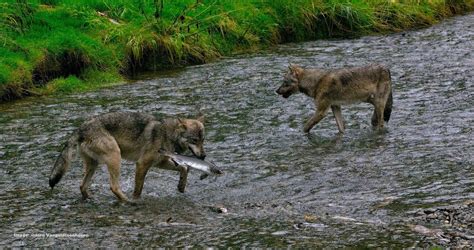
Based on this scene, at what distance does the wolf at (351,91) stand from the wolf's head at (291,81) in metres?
0.35

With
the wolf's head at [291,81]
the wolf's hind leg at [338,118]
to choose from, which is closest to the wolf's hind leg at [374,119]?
the wolf's hind leg at [338,118]

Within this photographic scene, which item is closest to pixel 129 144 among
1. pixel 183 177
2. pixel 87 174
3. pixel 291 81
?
pixel 87 174

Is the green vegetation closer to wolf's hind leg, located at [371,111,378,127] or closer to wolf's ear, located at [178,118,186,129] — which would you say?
wolf's hind leg, located at [371,111,378,127]

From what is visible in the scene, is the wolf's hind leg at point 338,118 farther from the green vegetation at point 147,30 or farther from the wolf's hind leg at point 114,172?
the green vegetation at point 147,30

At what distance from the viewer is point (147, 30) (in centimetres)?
1923

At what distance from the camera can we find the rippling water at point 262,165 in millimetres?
8844

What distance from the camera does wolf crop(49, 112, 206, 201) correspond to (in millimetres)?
10117

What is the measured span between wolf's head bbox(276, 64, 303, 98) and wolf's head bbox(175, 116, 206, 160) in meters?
4.69

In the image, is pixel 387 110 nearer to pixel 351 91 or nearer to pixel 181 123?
pixel 351 91

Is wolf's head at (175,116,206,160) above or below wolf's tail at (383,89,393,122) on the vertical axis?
above

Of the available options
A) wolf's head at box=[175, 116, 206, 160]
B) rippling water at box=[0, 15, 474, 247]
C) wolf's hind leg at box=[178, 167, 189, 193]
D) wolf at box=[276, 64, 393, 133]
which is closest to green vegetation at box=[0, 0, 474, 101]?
rippling water at box=[0, 15, 474, 247]

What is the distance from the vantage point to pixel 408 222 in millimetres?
8695

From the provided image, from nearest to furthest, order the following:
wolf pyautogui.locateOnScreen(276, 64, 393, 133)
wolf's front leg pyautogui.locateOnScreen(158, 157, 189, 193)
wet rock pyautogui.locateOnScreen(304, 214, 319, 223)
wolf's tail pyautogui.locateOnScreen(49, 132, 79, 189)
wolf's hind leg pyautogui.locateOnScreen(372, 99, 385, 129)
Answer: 1. wet rock pyautogui.locateOnScreen(304, 214, 319, 223)
2. wolf's tail pyautogui.locateOnScreen(49, 132, 79, 189)
3. wolf's front leg pyautogui.locateOnScreen(158, 157, 189, 193)
4. wolf's hind leg pyautogui.locateOnScreen(372, 99, 385, 129)
5. wolf pyautogui.locateOnScreen(276, 64, 393, 133)

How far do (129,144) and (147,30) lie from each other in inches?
360
